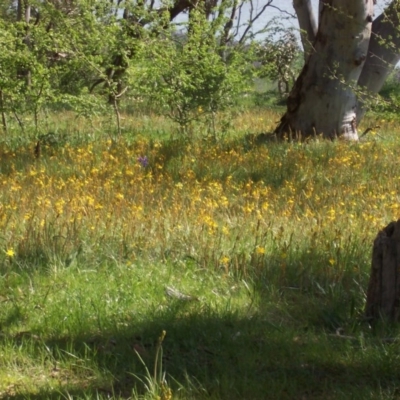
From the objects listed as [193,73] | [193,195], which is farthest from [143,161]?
[193,73]

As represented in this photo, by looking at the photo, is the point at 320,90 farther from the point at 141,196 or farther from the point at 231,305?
the point at 231,305

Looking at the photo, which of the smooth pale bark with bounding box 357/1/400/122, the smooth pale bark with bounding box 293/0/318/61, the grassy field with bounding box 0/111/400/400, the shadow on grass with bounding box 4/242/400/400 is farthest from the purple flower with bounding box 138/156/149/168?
the shadow on grass with bounding box 4/242/400/400

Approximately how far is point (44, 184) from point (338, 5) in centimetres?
487

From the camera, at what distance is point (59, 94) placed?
10617mm

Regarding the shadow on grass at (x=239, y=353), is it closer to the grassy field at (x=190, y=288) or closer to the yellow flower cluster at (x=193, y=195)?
the grassy field at (x=190, y=288)

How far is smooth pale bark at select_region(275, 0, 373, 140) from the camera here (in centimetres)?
1021

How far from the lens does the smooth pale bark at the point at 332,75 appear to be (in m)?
10.2

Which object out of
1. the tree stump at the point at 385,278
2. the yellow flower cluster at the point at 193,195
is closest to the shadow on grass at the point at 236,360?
the tree stump at the point at 385,278

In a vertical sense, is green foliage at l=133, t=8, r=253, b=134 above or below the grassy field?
above

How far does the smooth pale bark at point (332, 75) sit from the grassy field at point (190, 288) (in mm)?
2818

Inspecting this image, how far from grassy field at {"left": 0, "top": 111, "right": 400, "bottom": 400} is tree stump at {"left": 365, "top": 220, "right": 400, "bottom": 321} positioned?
0.09 meters

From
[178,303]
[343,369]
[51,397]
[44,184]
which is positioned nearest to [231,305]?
[178,303]

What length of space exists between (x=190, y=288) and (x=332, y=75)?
6.42 m

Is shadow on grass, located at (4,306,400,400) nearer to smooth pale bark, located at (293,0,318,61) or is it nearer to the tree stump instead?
the tree stump
